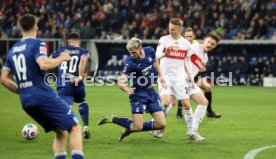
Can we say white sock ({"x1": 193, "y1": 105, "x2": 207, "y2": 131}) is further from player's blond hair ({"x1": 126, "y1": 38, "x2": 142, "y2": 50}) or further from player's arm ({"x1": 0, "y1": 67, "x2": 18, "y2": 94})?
player's arm ({"x1": 0, "y1": 67, "x2": 18, "y2": 94})

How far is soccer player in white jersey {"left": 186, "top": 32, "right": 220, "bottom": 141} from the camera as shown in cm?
1177

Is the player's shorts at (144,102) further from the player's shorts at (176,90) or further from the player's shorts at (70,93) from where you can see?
the player's shorts at (70,93)

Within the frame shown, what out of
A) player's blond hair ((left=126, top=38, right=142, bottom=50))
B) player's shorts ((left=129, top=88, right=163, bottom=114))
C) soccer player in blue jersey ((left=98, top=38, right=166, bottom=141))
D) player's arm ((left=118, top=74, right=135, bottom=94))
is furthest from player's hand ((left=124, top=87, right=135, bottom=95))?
player's blond hair ((left=126, top=38, right=142, bottom=50))

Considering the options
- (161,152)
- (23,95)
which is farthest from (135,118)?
(23,95)

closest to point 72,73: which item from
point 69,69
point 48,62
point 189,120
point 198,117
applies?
point 69,69

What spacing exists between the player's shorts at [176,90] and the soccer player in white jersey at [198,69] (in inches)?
6.4

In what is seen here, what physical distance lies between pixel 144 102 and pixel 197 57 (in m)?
2.34

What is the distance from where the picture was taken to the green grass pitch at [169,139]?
32.6 ft

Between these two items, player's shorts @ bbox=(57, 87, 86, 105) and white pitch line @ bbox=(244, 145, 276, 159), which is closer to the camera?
white pitch line @ bbox=(244, 145, 276, 159)

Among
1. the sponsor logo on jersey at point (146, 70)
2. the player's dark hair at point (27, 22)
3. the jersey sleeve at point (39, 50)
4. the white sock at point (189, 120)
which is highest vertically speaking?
the player's dark hair at point (27, 22)

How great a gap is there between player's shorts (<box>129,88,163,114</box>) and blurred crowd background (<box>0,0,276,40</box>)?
19349 millimetres

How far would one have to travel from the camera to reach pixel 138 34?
1292 inches

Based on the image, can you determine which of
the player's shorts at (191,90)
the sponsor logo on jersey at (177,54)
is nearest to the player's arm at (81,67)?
the sponsor logo on jersey at (177,54)

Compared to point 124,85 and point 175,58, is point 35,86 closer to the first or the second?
point 124,85
